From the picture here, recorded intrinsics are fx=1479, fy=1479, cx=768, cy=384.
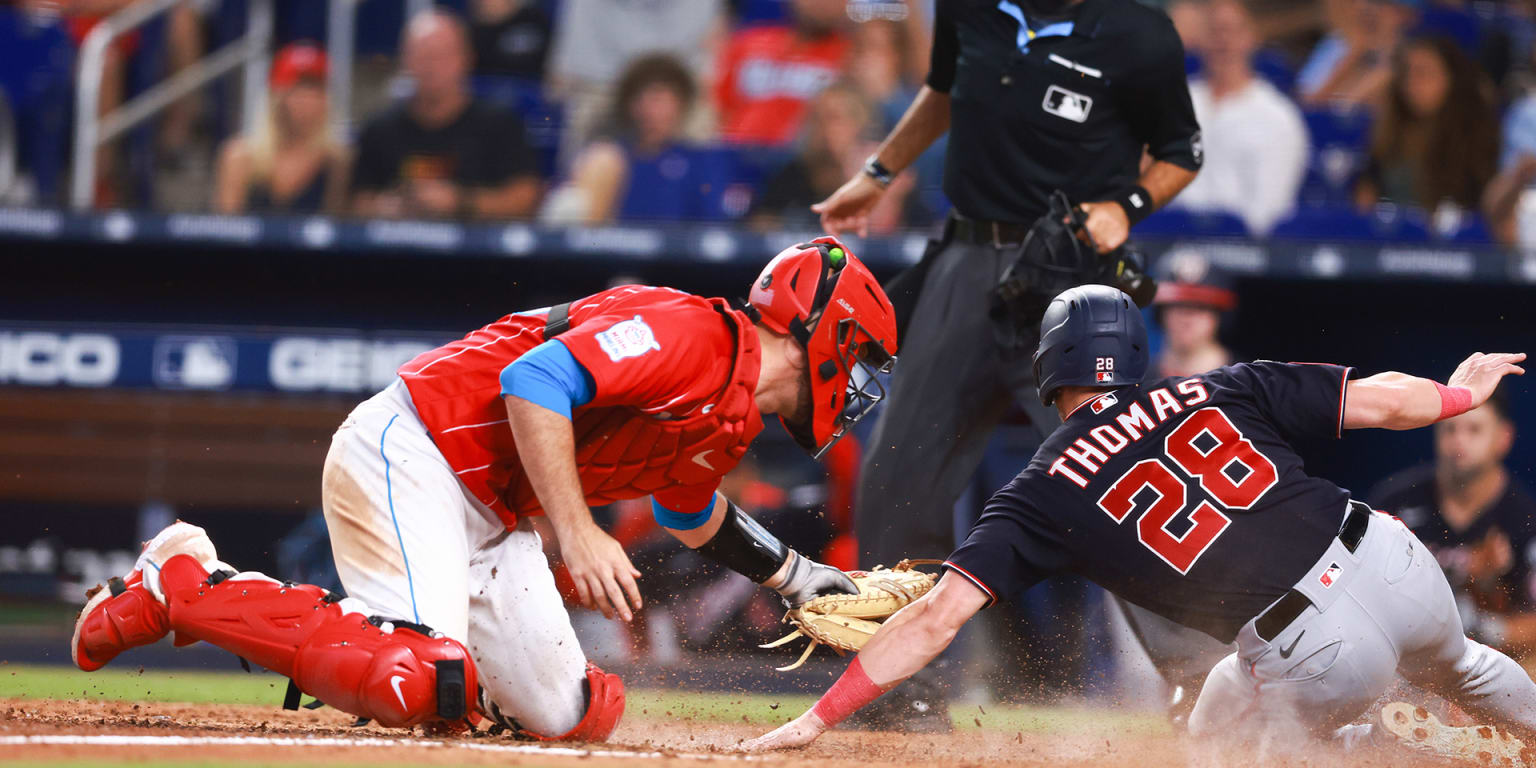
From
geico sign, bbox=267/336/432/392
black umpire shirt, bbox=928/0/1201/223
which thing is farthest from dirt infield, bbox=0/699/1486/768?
geico sign, bbox=267/336/432/392

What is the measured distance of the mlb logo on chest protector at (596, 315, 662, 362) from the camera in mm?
3051

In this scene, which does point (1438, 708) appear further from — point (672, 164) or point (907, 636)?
point (672, 164)

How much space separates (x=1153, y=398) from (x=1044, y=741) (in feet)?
3.84

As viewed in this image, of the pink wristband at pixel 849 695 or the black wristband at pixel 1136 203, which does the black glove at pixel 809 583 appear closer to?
the pink wristband at pixel 849 695

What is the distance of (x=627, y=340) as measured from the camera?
307 centimetres

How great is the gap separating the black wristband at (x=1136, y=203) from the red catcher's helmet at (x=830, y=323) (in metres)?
0.85

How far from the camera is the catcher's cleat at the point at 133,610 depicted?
11.0 ft

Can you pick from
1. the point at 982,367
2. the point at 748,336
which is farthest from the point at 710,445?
the point at 982,367

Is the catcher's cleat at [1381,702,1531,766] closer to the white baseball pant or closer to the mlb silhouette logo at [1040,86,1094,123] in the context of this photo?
the mlb silhouette logo at [1040,86,1094,123]

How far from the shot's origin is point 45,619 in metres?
6.41

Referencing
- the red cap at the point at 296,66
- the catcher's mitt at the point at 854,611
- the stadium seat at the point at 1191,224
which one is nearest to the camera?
the catcher's mitt at the point at 854,611

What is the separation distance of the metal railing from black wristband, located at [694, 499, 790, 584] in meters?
4.18

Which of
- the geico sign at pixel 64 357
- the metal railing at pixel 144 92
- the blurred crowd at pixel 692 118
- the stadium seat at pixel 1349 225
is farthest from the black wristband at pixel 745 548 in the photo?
the metal railing at pixel 144 92

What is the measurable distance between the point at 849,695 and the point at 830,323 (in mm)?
824
